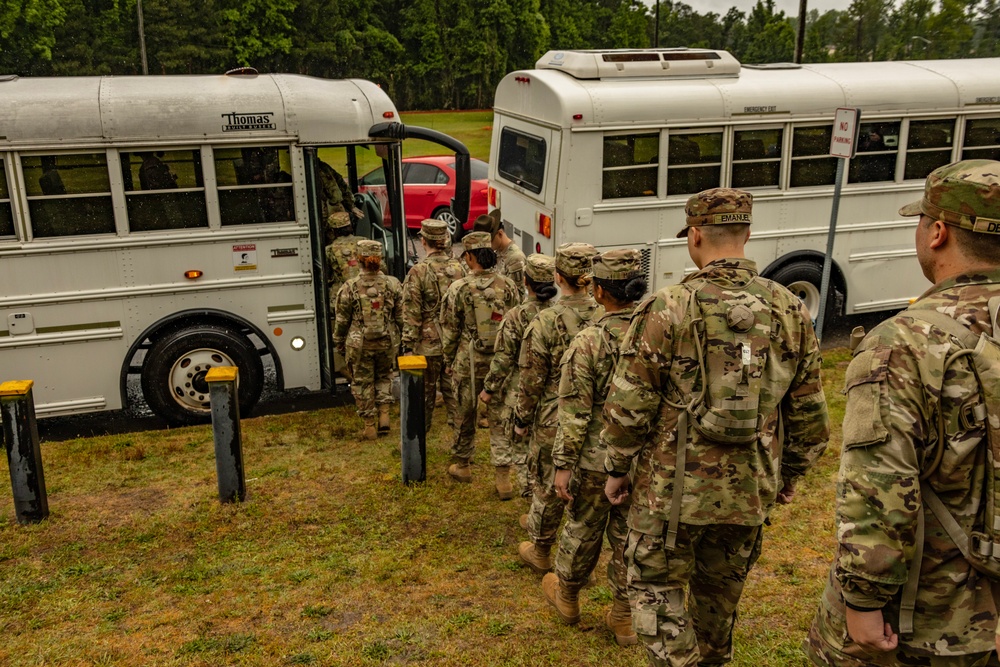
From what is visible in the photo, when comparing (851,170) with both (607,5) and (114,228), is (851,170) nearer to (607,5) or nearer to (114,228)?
(114,228)

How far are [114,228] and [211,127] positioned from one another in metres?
1.17

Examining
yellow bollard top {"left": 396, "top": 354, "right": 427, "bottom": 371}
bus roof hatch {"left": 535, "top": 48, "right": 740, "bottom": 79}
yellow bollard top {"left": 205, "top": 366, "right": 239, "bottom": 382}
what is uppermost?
bus roof hatch {"left": 535, "top": 48, "right": 740, "bottom": 79}

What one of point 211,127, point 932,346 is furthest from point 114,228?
point 932,346

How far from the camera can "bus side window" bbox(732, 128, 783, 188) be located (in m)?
9.11

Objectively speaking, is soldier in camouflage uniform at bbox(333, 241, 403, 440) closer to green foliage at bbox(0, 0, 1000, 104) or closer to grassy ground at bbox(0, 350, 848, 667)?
grassy ground at bbox(0, 350, 848, 667)

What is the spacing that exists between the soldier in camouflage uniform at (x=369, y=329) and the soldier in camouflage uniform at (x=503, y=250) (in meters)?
1.06

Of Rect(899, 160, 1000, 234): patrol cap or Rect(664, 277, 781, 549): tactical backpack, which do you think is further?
Rect(664, 277, 781, 549): tactical backpack

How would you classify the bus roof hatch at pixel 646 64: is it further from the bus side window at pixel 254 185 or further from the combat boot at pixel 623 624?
the combat boot at pixel 623 624

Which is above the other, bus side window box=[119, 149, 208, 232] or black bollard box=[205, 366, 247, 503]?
bus side window box=[119, 149, 208, 232]

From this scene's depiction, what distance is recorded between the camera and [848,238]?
→ 9.68 metres

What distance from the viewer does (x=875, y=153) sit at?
9.52m

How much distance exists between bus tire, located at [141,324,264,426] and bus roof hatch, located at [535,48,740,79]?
4.37m

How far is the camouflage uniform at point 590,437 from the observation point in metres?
4.26

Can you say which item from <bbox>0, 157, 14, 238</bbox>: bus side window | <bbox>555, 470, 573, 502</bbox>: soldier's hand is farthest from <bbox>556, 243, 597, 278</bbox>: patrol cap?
<bbox>0, 157, 14, 238</bbox>: bus side window
